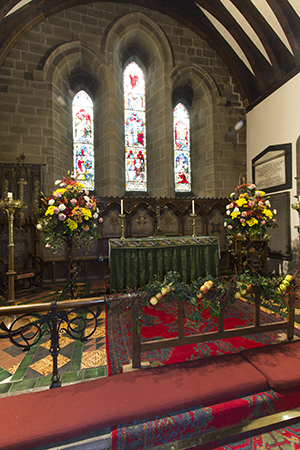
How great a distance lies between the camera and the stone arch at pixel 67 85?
230 inches

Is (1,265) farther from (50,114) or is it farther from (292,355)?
(292,355)

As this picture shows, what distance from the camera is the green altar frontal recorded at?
3.93m

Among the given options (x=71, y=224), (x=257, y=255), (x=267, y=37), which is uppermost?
(x=267, y=37)

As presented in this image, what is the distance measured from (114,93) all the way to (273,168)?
14.9ft

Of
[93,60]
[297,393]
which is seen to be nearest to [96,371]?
[297,393]

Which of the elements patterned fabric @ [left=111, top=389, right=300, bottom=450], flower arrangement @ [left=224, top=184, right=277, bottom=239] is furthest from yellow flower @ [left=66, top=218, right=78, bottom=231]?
patterned fabric @ [left=111, top=389, right=300, bottom=450]

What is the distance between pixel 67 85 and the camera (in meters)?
6.46

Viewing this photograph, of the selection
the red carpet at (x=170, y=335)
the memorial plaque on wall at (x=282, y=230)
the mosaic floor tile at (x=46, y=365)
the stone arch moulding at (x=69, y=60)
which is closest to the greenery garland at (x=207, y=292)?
the red carpet at (x=170, y=335)

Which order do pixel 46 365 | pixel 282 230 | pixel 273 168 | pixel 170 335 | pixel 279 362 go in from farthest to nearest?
pixel 273 168 → pixel 282 230 → pixel 170 335 → pixel 46 365 → pixel 279 362

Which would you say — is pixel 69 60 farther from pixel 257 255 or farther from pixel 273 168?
pixel 257 255

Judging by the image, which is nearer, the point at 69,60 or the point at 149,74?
the point at 69,60

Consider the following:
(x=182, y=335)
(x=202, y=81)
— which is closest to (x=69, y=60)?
(x=202, y=81)

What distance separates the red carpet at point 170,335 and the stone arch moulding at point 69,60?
583 centimetres

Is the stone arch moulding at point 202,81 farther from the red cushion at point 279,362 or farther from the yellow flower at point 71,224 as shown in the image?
the red cushion at point 279,362
